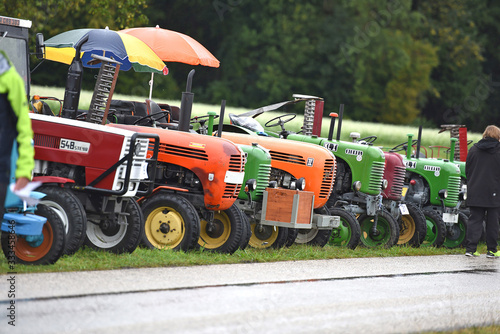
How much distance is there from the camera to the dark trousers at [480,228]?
13000 millimetres

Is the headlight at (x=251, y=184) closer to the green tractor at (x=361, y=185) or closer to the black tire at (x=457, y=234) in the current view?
the green tractor at (x=361, y=185)

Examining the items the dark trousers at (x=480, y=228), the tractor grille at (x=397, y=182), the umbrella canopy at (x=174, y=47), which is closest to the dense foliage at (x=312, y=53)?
the umbrella canopy at (x=174, y=47)

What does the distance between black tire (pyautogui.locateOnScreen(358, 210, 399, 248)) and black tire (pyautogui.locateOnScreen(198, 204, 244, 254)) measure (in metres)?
3.46

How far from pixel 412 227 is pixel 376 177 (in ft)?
4.72

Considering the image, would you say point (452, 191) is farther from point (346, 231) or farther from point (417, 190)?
point (346, 231)

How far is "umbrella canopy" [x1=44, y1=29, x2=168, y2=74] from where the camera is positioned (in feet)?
41.3

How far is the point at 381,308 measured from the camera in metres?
7.51

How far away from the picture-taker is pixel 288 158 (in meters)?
12.2

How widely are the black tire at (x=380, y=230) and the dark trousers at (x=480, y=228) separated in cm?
110

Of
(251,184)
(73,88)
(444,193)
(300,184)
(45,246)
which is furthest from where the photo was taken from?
(444,193)

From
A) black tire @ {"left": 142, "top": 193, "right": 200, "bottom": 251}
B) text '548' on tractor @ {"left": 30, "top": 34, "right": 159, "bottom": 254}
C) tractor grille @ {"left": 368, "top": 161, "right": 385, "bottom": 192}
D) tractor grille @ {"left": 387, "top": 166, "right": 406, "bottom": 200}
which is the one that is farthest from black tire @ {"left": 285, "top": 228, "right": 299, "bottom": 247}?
text '548' on tractor @ {"left": 30, "top": 34, "right": 159, "bottom": 254}

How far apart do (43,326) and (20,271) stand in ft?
7.05

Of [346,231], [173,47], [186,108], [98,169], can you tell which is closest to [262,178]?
[186,108]

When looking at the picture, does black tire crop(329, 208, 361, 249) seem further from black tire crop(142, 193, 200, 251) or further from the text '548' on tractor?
the text '548' on tractor
